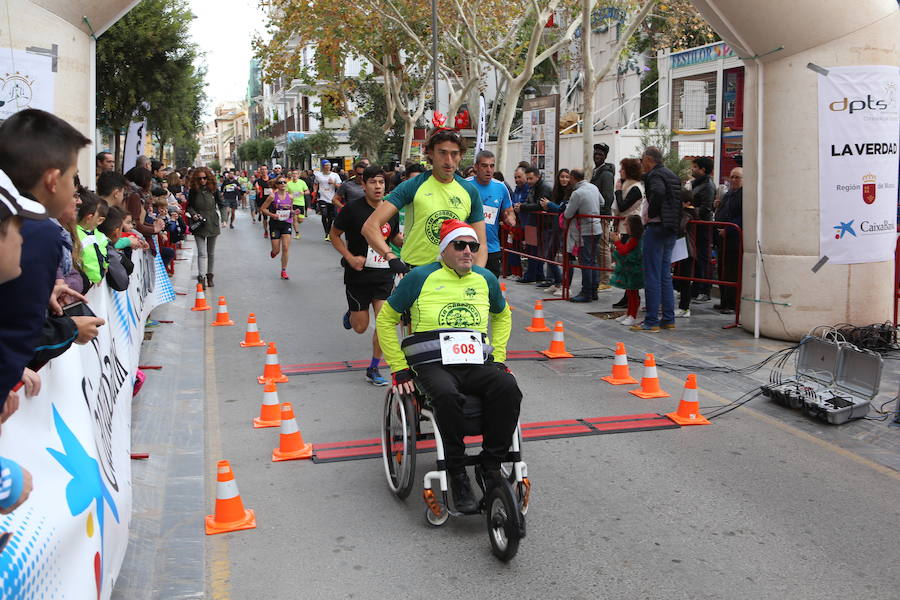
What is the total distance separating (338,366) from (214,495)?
3.38m

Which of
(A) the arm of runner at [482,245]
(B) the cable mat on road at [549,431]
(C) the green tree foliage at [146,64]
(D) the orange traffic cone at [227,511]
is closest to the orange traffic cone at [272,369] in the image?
(B) the cable mat on road at [549,431]

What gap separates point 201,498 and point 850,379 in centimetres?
485

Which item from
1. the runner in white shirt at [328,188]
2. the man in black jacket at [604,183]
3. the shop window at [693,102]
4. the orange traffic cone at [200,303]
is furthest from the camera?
the shop window at [693,102]

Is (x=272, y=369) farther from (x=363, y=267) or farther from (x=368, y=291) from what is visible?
(x=363, y=267)

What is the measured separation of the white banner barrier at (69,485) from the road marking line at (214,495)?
0.48 m

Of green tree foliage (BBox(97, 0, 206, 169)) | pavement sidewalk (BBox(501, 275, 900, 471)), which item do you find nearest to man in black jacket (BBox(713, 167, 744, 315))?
pavement sidewalk (BBox(501, 275, 900, 471))

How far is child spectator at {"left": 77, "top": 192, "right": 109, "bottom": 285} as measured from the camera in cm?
557

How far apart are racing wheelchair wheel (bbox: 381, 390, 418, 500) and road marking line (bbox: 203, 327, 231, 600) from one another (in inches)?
40.0

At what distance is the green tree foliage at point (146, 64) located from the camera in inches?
950

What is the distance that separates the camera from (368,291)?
7672 mm

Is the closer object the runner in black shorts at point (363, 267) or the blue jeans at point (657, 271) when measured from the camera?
the runner in black shorts at point (363, 267)

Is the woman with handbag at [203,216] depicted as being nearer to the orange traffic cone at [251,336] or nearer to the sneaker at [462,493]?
the orange traffic cone at [251,336]

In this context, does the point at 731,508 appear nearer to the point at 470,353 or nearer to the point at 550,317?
the point at 470,353

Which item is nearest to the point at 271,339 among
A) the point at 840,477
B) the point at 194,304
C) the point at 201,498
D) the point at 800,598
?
the point at 194,304
